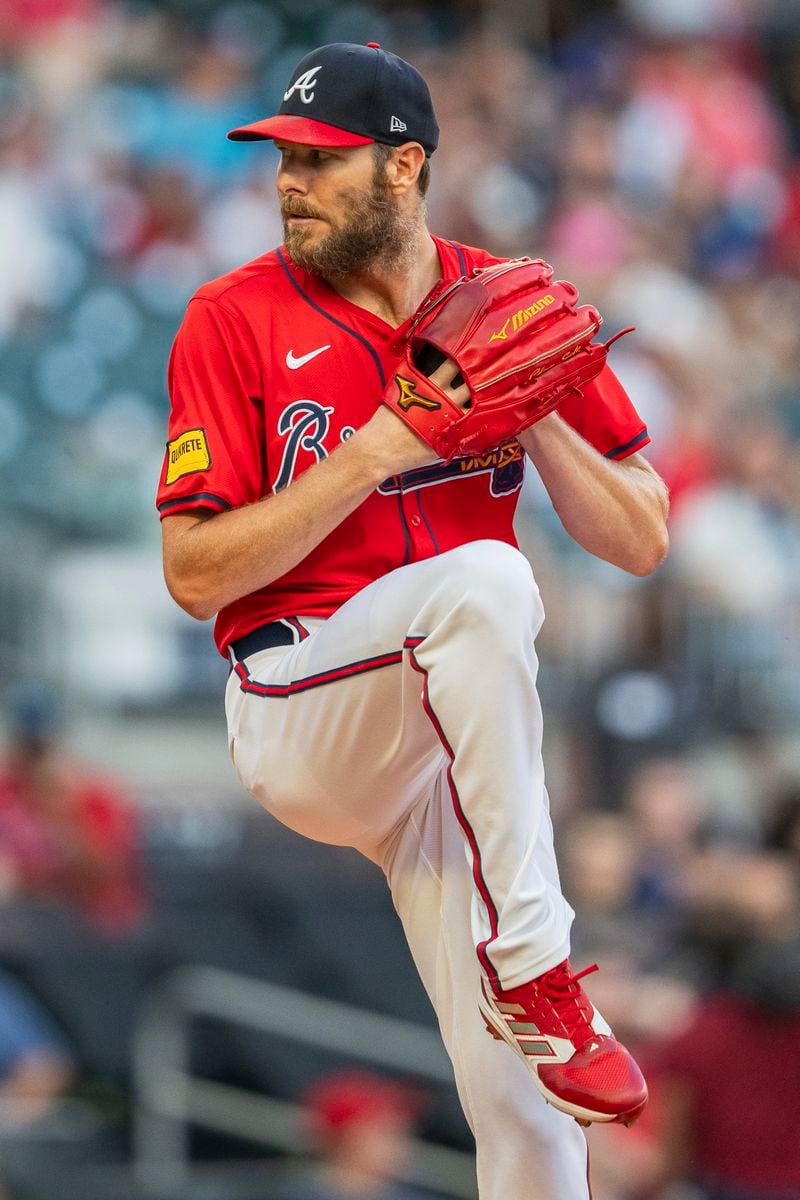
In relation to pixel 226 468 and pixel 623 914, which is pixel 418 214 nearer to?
pixel 226 468

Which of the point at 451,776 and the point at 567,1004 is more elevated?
the point at 451,776

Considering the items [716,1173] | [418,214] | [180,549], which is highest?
[418,214]

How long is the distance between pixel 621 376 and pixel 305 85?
3936mm

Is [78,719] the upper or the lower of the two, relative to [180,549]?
lower

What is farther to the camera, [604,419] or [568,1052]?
[604,419]

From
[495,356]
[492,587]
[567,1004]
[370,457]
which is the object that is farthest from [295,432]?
[567,1004]

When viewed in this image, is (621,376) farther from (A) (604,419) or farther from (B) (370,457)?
(B) (370,457)

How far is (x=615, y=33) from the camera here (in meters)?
8.97

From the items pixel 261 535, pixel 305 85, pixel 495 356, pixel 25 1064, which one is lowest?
pixel 25 1064

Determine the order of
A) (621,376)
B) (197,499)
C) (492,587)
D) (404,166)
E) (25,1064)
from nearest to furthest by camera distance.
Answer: (492,587) < (197,499) < (404,166) < (25,1064) < (621,376)

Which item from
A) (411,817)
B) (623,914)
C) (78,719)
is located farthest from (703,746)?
(411,817)

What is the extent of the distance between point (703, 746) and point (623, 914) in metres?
0.73

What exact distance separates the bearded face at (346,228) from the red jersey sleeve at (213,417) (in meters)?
0.15

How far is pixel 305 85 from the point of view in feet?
8.89
